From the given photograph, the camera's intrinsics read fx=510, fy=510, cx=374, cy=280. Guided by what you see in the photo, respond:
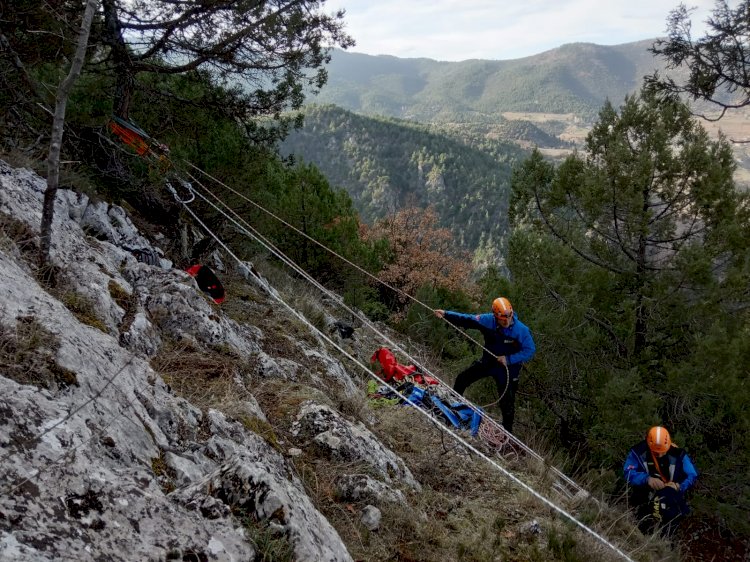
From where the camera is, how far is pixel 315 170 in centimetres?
1652

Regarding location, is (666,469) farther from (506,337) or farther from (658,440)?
(506,337)

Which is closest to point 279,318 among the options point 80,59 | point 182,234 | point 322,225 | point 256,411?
point 182,234

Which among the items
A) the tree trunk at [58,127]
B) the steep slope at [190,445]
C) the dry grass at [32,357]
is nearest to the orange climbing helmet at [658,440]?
the steep slope at [190,445]

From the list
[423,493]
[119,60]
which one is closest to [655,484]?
[423,493]

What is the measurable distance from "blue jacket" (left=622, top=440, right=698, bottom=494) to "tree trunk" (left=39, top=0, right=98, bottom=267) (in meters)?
6.42

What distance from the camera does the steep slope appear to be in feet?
5.87

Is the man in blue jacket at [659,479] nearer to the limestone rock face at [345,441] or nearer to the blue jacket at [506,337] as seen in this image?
the blue jacket at [506,337]

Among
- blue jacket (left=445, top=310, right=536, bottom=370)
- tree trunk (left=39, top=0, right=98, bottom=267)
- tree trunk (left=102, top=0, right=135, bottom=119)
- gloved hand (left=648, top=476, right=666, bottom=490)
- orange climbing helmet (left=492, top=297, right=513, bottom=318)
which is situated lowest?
gloved hand (left=648, top=476, right=666, bottom=490)

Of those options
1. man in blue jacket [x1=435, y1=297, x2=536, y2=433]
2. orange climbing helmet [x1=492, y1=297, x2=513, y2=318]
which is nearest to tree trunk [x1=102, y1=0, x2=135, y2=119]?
man in blue jacket [x1=435, y1=297, x2=536, y2=433]

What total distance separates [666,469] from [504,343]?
236 centimetres

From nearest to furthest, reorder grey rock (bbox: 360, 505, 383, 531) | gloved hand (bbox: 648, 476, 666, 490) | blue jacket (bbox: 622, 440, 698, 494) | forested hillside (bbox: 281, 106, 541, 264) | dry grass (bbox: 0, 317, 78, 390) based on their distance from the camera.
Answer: dry grass (bbox: 0, 317, 78, 390), grey rock (bbox: 360, 505, 383, 531), gloved hand (bbox: 648, 476, 666, 490), blue jacket (bbox: 622, 440, 698, 494), forested hillside (bbox: 281, 106, 541, 264)

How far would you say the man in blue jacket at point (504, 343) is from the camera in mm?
6590

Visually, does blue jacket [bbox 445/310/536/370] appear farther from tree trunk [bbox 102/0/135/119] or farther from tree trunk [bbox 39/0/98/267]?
tree trunk [bbox 102/0/135/119]

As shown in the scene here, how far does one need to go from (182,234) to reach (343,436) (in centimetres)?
536
